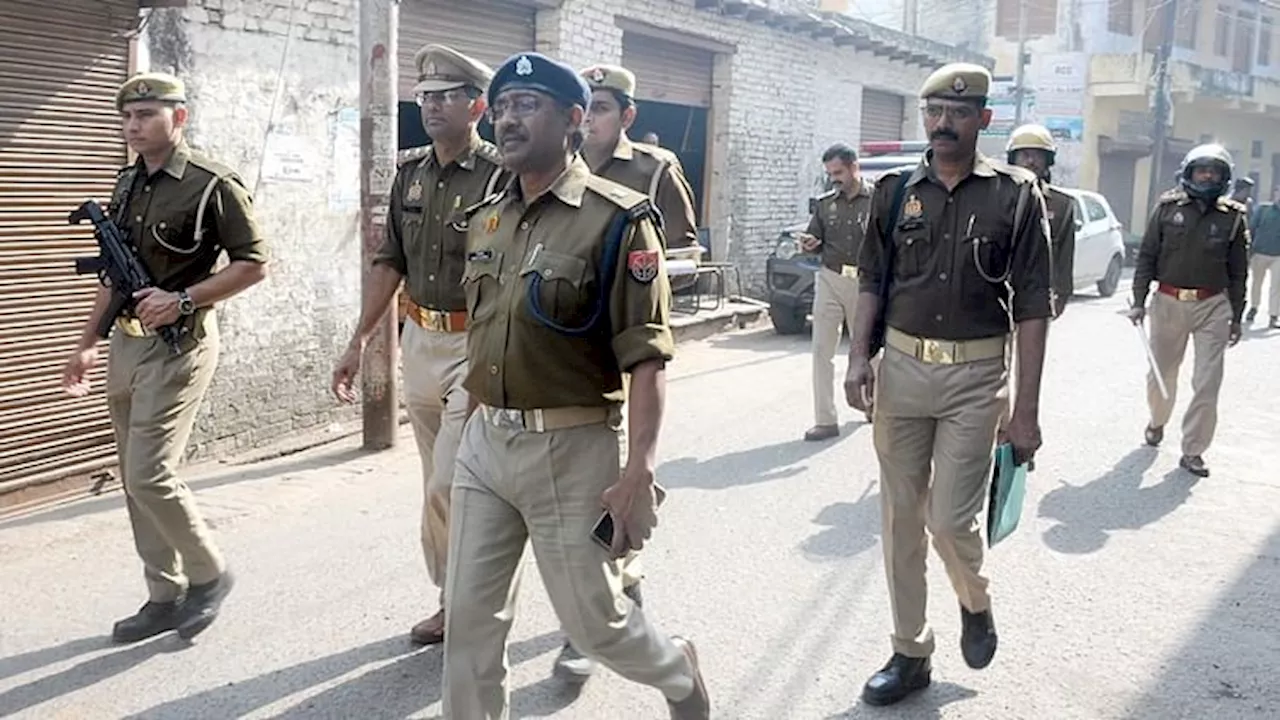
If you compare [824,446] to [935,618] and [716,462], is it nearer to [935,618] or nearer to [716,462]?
[716,462]

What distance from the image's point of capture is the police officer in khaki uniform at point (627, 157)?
4.79 m

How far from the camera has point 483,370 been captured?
320cm

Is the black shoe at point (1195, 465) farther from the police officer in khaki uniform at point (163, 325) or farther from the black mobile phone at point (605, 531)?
the police officer in khaki uniform at point (163, 325)

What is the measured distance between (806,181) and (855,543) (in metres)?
11.8

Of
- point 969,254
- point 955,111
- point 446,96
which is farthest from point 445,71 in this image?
point 969,254

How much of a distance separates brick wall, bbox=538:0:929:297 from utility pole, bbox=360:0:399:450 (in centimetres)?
605

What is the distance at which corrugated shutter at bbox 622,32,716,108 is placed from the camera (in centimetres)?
1364

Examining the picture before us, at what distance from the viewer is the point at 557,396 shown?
10.3 ft

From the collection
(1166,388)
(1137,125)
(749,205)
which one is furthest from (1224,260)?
(1137,125)

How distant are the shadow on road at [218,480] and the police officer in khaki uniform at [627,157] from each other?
124 inches

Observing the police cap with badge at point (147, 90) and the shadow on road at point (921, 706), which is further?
the police cap with badge at point (147, 90)

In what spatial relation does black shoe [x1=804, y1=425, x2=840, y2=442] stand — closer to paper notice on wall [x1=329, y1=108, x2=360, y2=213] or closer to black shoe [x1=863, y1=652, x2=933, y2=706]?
paper notice on wall [x1=329, y1=108, x2=360, y2=213]

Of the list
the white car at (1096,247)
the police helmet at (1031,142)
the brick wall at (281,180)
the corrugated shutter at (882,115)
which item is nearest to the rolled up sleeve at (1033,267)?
the police helmet at (1031,142)

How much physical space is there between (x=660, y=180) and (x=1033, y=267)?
168 cm
